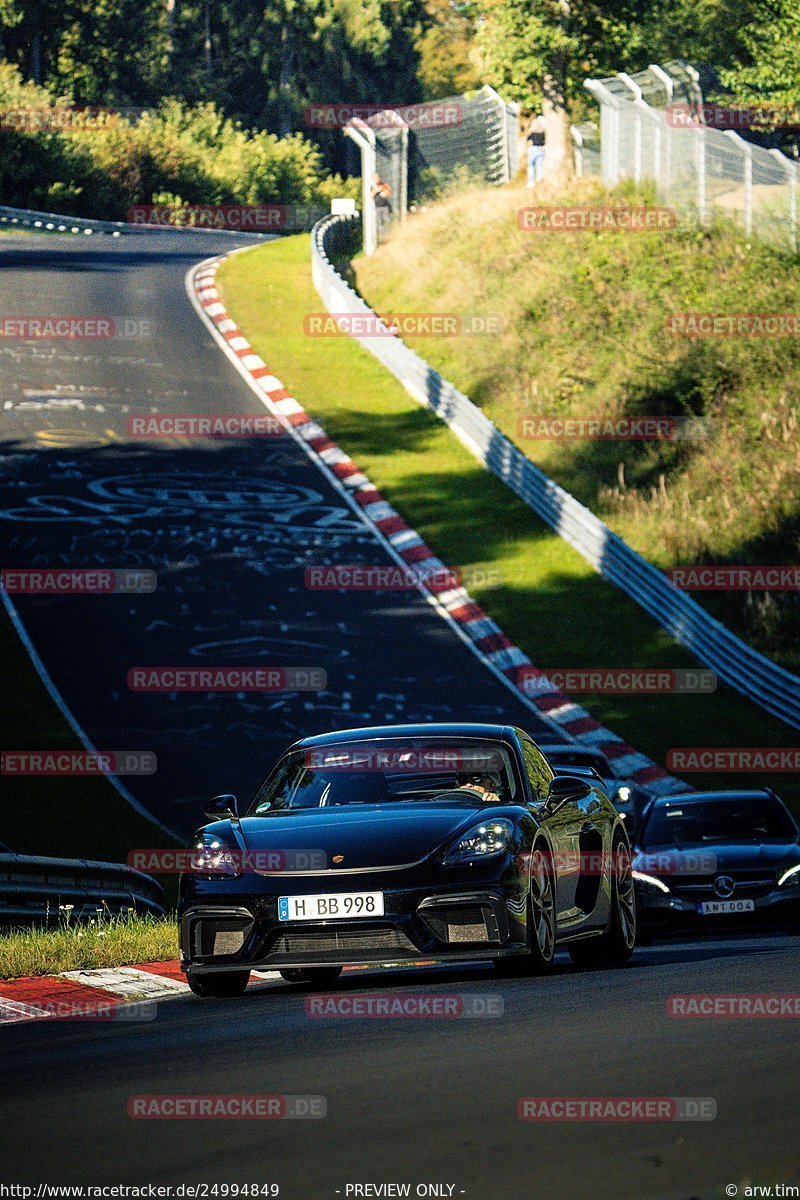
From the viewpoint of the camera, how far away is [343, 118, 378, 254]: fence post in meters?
48.3

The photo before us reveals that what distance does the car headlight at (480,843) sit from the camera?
898 cm

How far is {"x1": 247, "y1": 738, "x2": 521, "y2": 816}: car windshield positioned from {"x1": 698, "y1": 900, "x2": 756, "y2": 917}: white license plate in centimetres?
522

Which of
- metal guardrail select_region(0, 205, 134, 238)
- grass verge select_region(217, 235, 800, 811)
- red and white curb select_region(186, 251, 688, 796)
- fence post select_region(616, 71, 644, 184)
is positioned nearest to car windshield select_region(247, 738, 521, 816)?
red and white curb select_region(186, 251, 688, 796)

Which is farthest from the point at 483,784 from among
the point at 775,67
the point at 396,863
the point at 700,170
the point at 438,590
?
the point at 775,67

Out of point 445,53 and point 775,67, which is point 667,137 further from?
point 445,53

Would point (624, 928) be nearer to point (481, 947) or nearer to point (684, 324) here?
point (481, 947)

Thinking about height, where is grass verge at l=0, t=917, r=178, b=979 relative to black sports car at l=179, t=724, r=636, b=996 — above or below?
below

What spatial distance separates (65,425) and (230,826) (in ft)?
87.6

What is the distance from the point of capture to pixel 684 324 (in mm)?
37625

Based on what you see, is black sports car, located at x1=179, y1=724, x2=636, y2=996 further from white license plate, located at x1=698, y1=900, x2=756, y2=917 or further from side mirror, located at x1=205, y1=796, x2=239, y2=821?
white license plate, located at x1=698, y1=900, x2=756, y2=917

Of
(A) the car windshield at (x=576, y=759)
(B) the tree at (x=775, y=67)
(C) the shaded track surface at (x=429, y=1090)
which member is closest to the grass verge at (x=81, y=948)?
(C) the shaded track surface at (x=429, y=1090)

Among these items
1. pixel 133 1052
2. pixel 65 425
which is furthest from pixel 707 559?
pixel 133 1052

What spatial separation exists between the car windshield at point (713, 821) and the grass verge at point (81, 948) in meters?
5.58

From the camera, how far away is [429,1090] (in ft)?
20.0
